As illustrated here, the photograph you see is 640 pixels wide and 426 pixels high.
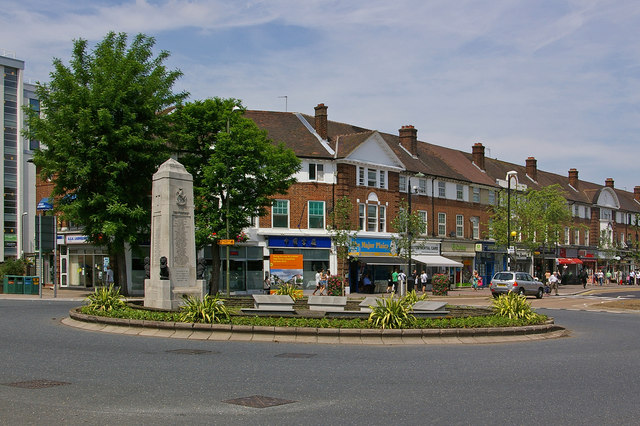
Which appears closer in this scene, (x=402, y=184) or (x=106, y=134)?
(x=106, y=134)

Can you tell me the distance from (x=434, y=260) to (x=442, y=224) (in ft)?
13.7

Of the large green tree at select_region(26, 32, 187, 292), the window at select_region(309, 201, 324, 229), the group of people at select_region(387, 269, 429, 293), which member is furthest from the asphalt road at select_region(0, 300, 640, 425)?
the window at select_region(309, 201, 324, 229)

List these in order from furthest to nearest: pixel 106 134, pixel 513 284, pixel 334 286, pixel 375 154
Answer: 1. pixel 375 154
2. pixel 513 284
3. pixel 334 286
4. pixel 106 134

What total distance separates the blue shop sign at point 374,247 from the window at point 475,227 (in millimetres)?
12691

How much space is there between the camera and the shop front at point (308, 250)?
144 ft

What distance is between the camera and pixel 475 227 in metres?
58.5

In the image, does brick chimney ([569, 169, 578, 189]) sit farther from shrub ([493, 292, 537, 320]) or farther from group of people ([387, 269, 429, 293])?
shrub ([493, 292, 537, 320])

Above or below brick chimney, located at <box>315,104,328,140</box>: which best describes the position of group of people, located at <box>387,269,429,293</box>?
below

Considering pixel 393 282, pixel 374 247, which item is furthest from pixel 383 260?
pixel 393 282

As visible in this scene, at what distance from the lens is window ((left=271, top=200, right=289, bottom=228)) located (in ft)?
145

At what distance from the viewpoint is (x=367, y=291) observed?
46.0 m

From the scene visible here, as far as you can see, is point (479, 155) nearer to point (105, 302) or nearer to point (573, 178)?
point (573, 178)

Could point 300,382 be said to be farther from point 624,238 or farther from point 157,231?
point 624,238

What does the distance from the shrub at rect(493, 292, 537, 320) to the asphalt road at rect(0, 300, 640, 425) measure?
3.30 meters
